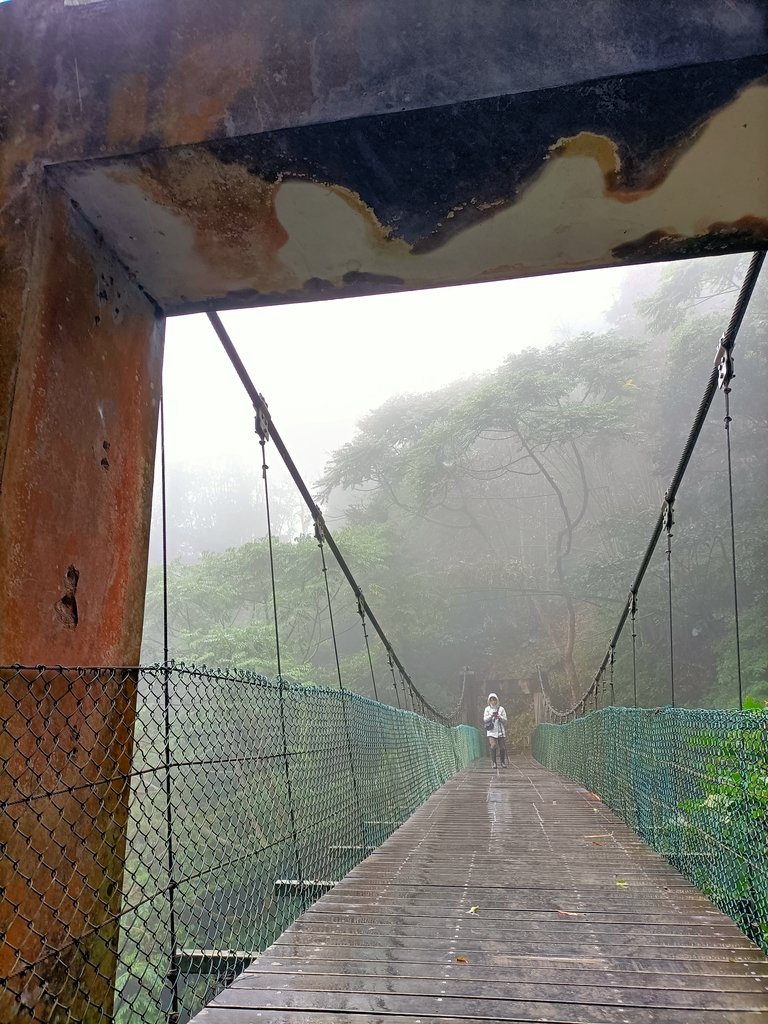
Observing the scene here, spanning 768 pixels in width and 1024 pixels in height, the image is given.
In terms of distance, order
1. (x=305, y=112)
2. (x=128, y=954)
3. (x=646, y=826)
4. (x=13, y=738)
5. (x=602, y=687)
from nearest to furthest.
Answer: (x=13, y=738)
(x=305, y=112)
(x=646, y=826)
(x=128, y=954)
(x=602, y=687)

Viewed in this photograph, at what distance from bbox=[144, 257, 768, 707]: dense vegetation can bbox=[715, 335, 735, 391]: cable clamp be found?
7.72 metres

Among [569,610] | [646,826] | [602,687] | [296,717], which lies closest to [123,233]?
[296,717]

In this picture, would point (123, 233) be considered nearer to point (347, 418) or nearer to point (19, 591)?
point (19, 591)

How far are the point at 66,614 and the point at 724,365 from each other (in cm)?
221

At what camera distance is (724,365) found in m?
2.31

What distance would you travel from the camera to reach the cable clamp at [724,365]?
A: 7.45 ft

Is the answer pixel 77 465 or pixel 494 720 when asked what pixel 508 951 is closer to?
pixel 77 465

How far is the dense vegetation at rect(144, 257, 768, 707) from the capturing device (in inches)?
485

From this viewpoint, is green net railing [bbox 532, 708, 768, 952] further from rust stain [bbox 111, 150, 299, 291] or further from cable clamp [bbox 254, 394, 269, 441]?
cable clamp [bbox 254, 394, 269, 441]

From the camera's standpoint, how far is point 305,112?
3.24 ft

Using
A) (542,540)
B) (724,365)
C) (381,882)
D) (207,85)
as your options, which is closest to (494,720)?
(381,882)

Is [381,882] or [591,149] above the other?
[591,149]

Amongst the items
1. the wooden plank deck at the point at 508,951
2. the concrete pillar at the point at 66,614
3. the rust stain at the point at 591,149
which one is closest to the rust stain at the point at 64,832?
the concrete pillar at the point at 66,614

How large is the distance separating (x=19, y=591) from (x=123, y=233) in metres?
0.64
